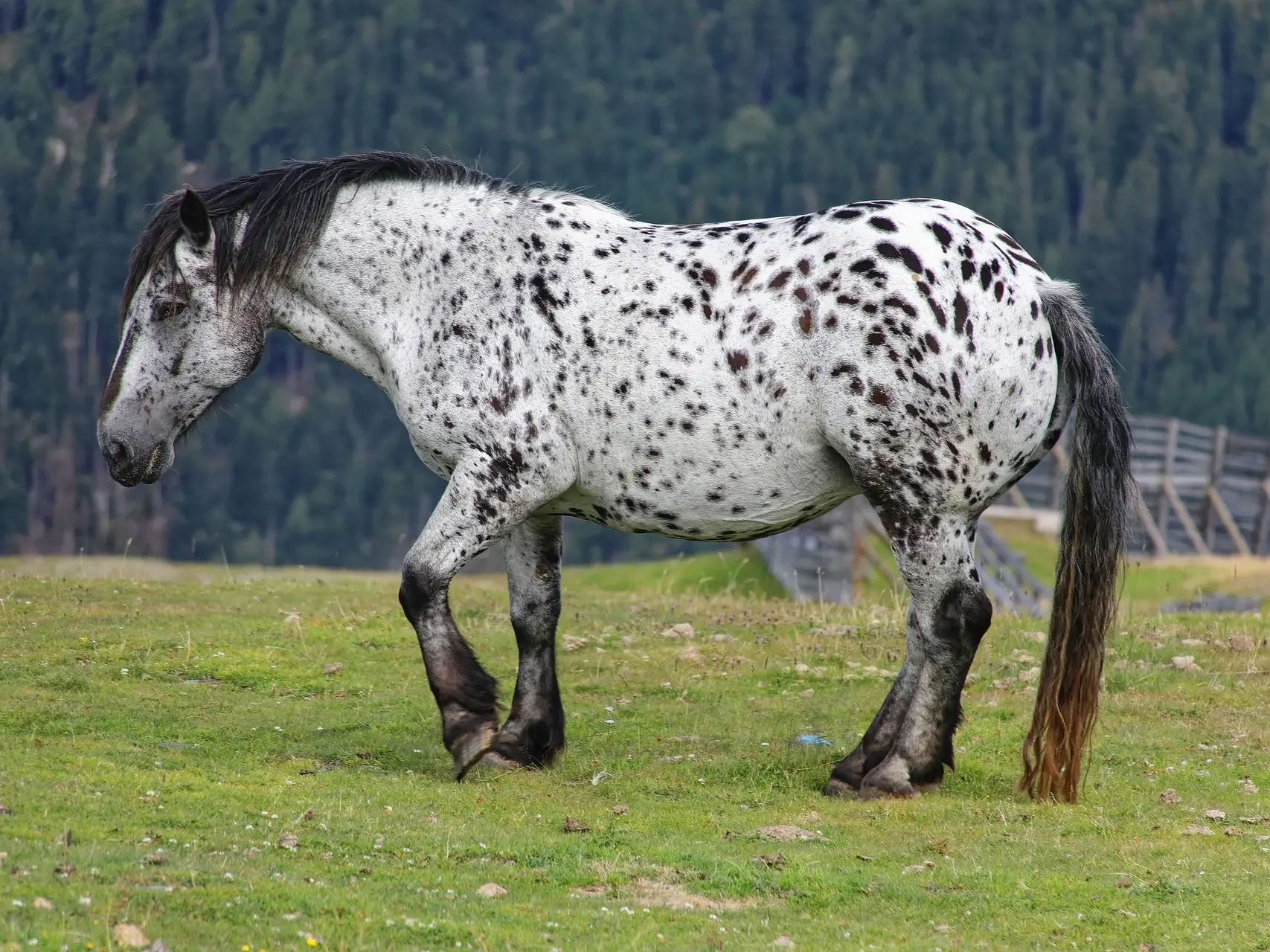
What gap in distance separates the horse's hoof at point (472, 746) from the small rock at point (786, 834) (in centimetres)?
157

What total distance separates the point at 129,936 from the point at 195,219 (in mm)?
4610

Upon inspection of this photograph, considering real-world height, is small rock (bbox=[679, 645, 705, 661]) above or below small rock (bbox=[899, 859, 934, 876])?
below

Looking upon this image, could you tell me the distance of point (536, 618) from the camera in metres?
8.59

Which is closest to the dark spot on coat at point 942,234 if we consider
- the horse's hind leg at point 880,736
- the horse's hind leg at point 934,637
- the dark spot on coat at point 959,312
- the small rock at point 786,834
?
the dark spot on coat at point 959,312

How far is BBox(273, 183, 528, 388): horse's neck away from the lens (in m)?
8.27

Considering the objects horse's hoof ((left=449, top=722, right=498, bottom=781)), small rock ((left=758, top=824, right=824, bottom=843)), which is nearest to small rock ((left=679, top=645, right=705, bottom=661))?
horse's hoof ((left=449, top=722, right=498, bottom=781))

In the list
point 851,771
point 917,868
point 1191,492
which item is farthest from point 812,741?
point 1191,492

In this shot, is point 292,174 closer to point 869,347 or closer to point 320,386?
point 869,347

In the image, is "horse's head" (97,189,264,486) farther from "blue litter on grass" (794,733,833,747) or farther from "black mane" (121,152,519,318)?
"blue litter on grass" (794,733,833,747)

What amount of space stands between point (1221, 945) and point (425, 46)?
104809 millimetres

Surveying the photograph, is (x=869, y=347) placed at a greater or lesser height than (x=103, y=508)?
greater

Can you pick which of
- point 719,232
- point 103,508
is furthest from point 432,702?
point 103,508

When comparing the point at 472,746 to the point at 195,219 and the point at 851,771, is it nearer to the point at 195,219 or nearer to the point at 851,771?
the point at 851,771

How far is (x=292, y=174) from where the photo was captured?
8.56 m
